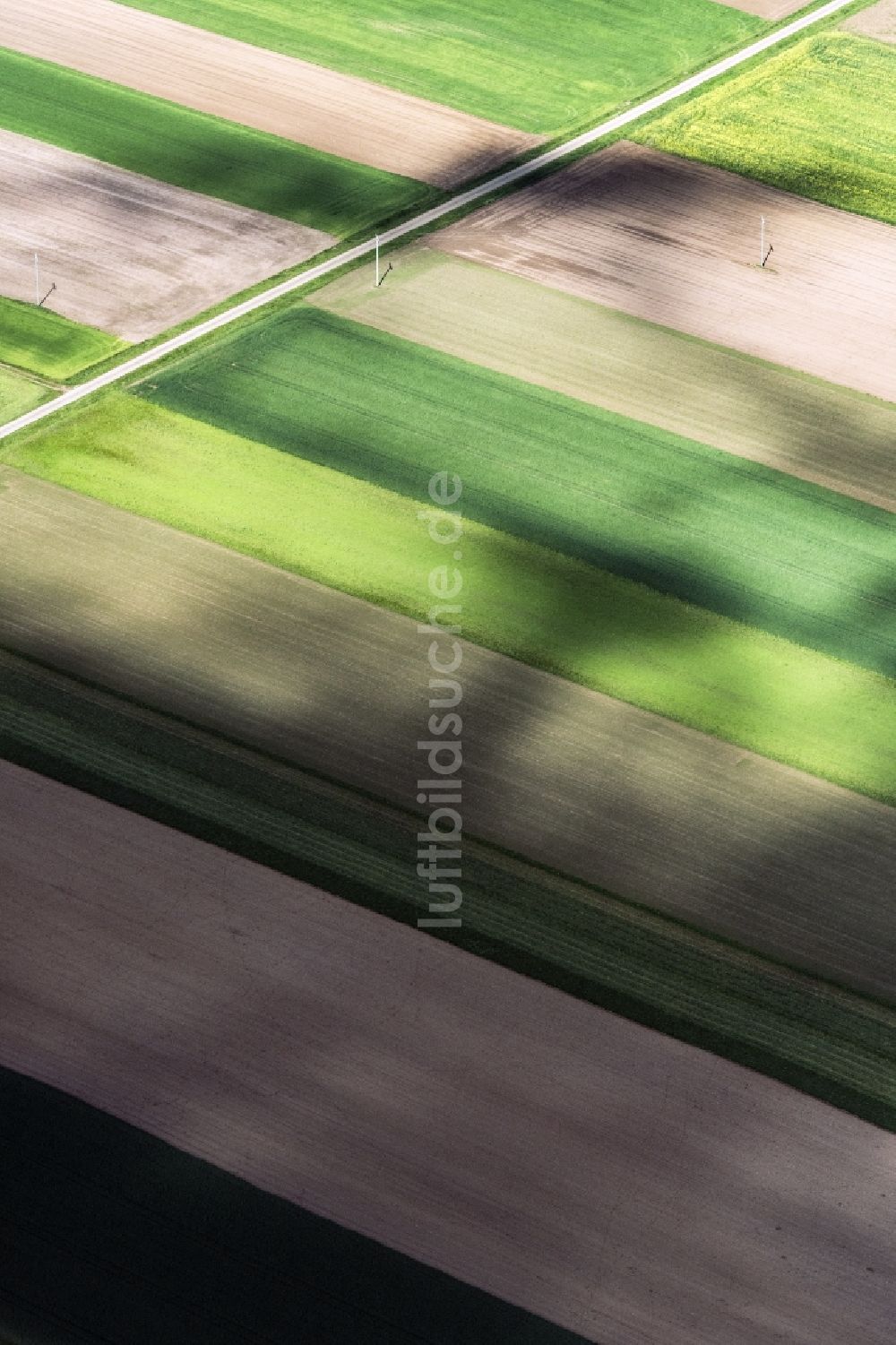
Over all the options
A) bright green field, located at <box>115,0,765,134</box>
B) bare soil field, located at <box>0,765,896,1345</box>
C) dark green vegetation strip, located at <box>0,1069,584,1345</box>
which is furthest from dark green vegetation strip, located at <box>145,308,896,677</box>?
dark green vegetation strip, located at <box>0,1069,584,1345</box>

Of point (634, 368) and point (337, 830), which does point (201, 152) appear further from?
point (337, 830)

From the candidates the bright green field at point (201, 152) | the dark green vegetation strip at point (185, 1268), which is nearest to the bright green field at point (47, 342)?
the bright green field at point (201, 152)

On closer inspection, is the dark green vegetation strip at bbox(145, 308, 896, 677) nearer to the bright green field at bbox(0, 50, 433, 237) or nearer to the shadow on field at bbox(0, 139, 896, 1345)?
the shadow on field at bbox(0, 139, 896, 1345)

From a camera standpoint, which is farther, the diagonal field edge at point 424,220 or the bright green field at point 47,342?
the bright green field at point 47,342

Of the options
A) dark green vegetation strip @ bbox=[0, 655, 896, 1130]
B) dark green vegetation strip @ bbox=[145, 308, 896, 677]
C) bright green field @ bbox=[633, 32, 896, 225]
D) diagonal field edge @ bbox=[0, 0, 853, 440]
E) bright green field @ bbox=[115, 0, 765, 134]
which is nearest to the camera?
dark green vegetation strip @ bbox=[0, 655, 896, 1130]

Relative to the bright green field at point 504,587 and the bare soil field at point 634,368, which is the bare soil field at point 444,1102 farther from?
the bare soil field at point 634,368

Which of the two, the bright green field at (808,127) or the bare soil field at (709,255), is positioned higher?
the bright green field at (808,127)

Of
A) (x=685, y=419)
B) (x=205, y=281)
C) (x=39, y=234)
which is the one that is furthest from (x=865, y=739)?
(x=39, y=234)
